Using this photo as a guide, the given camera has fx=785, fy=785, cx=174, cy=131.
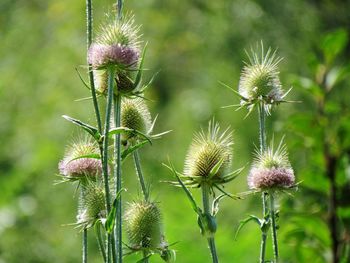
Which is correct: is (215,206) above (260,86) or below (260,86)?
below

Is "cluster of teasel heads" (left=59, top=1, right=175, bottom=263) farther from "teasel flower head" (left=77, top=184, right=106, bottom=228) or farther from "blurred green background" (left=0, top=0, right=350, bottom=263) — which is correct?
"blurred green background" (left=0, top=0, right=350, bottom=263)

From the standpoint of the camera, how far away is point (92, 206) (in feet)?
6.73

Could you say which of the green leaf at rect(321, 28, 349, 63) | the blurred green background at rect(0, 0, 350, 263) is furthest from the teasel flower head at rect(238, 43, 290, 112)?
Answer: the blurred green background at rect(0, 0, 350, 263)

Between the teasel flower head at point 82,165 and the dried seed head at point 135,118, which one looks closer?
the teasel flower head at point 82,165

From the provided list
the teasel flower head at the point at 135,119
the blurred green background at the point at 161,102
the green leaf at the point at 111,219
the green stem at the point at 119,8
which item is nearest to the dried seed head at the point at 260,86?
the teasel flower head at the point at 135,119

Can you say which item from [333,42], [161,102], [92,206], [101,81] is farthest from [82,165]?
[161,102]

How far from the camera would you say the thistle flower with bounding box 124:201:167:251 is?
2.10m

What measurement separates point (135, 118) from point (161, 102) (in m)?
11.0

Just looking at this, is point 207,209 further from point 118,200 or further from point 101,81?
point 101,81

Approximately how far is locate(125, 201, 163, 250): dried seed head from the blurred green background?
271 cm

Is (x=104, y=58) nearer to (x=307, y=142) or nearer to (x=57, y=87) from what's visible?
(x=307, y=142)

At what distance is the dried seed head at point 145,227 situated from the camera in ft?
6.90

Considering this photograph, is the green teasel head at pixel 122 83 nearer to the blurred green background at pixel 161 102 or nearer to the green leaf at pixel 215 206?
the green leaf at pixel 215 206

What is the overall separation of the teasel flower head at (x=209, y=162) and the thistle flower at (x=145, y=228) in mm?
129
